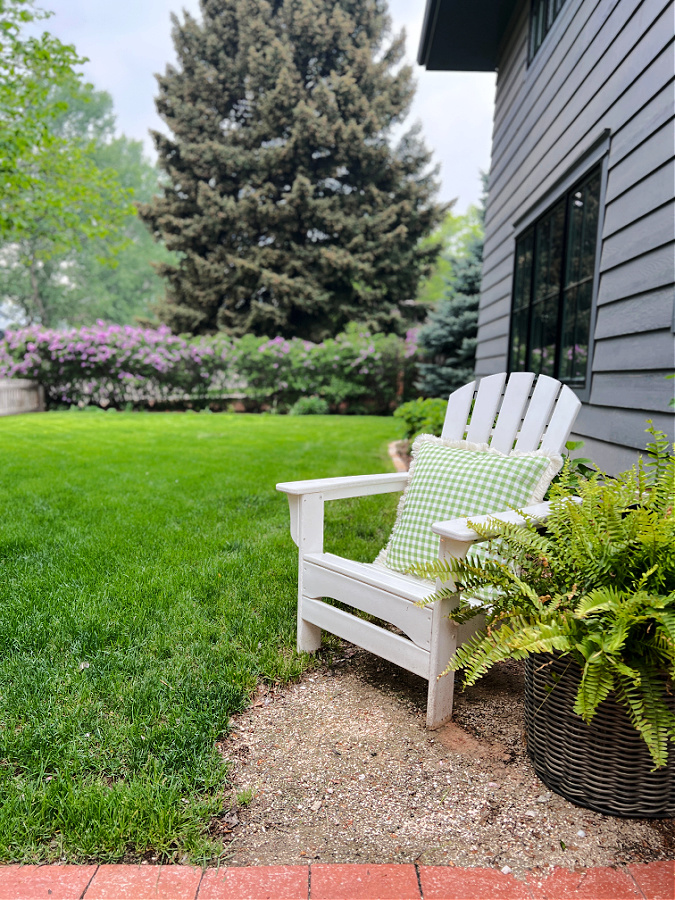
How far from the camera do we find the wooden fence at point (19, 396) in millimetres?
10391

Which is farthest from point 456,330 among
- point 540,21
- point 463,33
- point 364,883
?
point 364,883

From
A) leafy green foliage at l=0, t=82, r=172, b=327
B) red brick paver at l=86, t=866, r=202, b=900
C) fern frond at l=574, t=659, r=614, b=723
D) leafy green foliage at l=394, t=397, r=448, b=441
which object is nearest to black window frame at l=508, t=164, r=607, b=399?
leafy green foliage at l=394, t=397, r=448, b=441

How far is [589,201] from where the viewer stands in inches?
127

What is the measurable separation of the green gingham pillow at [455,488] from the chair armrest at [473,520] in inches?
7.3

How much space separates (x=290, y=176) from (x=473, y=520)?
16148mm

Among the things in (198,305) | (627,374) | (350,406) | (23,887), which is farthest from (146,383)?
(23,887)

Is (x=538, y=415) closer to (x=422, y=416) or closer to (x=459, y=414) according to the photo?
(x=459, y=414)

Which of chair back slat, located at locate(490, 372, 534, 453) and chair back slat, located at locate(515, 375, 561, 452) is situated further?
chair back slat, located at locate(490, 372, 534, 453)

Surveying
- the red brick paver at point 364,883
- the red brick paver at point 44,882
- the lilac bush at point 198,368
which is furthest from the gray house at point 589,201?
the lilac bush at point 198,368

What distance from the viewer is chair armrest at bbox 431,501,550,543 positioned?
1.43 meters

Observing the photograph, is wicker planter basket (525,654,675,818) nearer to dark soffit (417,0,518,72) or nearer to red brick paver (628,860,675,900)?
red brick paver (628,860,675,900)

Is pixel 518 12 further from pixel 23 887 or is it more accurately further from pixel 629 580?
pixel 23 887

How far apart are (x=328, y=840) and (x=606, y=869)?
1.80 ft

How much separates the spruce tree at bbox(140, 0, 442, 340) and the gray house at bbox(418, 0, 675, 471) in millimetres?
9477
